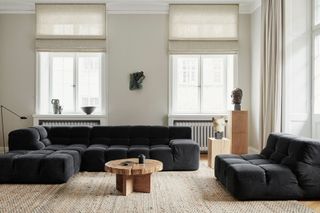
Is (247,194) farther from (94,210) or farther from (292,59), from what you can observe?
(292,59)

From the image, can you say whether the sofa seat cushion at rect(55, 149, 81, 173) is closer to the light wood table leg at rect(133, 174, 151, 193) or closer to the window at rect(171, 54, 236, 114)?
the light wood table leg at rect(133, 174, 151, 193)

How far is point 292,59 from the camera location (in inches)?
240

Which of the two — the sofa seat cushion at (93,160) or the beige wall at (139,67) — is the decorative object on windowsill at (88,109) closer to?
the beige wall at (139,67)

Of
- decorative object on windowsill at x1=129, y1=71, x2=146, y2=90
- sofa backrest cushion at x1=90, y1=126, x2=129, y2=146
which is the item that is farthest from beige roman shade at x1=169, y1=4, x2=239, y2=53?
sofa backrest cushion at x1=90, y1=126, x2=129, y2=146

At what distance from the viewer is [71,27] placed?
25.2ft

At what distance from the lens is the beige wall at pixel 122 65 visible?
7777 mm

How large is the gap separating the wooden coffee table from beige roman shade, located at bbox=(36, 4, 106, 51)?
3688 millimetres

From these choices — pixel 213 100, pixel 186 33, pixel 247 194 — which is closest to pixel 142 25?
pixel 186 33

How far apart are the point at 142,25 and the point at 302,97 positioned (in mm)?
3497

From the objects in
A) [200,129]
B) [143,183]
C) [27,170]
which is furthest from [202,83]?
[27,170]

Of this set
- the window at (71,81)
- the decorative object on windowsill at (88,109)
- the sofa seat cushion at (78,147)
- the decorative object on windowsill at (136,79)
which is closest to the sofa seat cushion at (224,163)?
the sofa seat cushion at (78,147)

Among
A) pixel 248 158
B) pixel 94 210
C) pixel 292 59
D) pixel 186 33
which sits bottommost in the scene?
pixel 94 210

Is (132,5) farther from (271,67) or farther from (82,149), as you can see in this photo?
(82,149)

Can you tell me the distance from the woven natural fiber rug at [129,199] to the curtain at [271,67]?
172cm
